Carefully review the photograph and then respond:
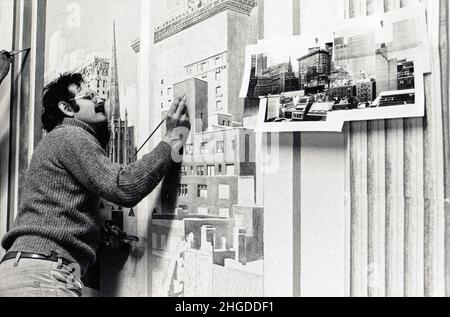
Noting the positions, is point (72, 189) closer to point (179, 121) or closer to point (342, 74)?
point (179, 121)

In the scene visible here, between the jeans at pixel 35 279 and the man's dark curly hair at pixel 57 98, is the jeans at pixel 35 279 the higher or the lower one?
the lower one

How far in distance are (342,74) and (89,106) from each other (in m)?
0.85

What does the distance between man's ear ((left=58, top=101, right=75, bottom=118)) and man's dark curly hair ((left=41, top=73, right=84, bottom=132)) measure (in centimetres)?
1

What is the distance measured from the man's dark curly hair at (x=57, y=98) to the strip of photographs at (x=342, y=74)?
69cm

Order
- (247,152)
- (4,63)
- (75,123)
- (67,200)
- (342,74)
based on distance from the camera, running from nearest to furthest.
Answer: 1. (342,74)
2. (247,152)
3. (67,200)
4. (75,123)
5. (4,63)

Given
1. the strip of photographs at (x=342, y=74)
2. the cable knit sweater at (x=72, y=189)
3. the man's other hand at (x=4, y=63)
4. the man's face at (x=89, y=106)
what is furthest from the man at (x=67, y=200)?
the man's other hand at (x=4, y=63)

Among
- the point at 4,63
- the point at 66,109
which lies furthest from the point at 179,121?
the point at 4,63

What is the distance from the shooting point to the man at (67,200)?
3.88 feet

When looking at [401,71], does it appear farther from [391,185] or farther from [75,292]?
[75,292]

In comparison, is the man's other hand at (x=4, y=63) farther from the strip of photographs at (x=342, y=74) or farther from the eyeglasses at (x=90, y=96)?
the strip of photographs at (x=342, y=74)

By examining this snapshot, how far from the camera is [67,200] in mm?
1256

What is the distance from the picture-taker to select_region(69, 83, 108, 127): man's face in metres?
1.47

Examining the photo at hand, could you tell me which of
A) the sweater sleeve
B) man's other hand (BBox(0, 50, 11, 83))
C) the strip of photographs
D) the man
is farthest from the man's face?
the strip of photographs

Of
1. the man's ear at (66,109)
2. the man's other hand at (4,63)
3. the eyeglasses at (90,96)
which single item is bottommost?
the man's ear at (66,109)
